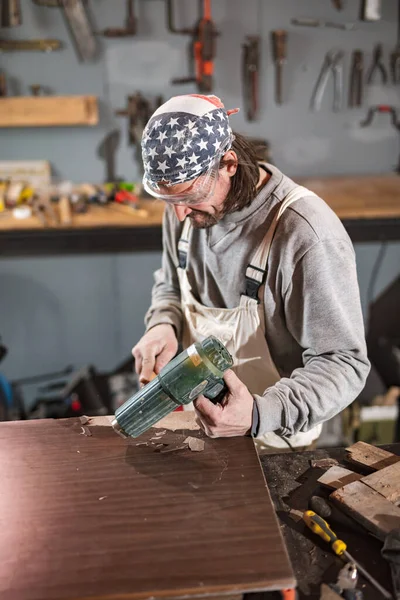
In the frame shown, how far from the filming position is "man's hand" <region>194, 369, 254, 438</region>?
1.41m

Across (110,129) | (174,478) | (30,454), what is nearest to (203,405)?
(174,478)

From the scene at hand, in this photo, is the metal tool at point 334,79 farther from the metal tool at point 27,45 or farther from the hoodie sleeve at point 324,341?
the hoodie sleeve at point 324,341

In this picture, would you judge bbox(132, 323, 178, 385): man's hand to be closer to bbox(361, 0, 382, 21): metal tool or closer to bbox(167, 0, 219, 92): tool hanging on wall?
bbox(167, 0, 219, 92): tool hanging on wall

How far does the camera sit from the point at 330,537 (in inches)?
51.7

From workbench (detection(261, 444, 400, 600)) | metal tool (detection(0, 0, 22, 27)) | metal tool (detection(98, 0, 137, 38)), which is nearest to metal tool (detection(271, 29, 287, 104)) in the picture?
metal tool (detection(98, 0, 137, 38))

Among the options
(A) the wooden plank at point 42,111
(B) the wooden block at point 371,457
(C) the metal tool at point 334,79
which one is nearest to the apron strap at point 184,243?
(B) the wooden block at point 371,457

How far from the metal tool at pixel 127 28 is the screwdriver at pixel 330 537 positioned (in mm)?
3196

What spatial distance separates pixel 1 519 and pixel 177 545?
39cm

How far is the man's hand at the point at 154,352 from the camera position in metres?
1.80

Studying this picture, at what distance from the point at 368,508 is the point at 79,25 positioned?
3.34 meters

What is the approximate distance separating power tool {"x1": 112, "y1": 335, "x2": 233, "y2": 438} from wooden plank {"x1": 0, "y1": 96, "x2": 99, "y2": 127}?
2717 millimetres

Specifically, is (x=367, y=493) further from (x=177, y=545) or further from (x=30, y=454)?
(x=30, y=454)

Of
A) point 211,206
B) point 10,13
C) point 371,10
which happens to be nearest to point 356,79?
point 371,10

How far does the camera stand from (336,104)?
3.87 metres
